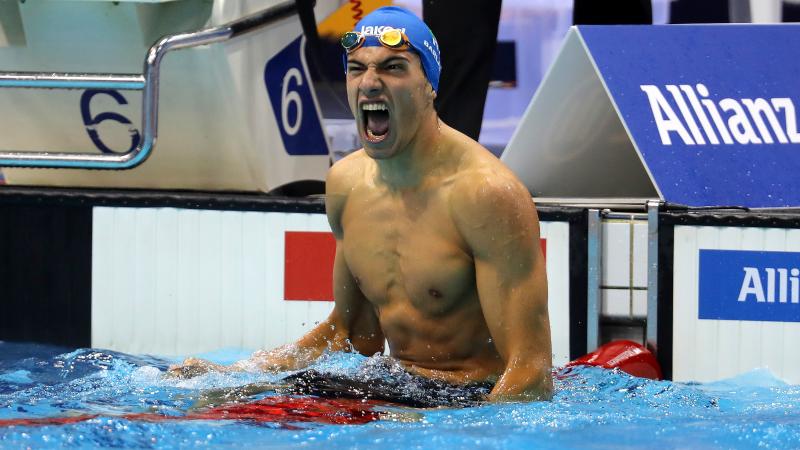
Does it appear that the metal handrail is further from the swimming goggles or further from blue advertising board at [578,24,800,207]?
the swimming goggles

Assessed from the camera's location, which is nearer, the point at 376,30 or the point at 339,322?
the point at 376,30

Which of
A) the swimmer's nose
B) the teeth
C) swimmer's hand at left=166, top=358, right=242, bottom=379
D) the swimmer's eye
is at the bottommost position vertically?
swimmer's hand at left=166, top=358, right=242, bottom=379

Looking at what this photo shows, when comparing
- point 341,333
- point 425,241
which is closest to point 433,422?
point 425,241

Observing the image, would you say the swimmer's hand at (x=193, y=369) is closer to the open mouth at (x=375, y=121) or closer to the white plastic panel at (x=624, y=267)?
the open mouth at (x=375, y=121)


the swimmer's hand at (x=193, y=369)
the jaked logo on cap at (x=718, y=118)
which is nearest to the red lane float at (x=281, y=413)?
the swimmer's hand at (x=193, y=369)

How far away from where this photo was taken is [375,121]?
→ 10.8 feet

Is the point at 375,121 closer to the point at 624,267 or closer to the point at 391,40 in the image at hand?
the point at 391,40

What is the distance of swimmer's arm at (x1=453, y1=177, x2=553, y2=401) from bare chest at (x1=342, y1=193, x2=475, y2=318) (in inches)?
5.0

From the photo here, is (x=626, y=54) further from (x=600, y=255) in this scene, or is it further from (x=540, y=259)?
(x=540, y=259)

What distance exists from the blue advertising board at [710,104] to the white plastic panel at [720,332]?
0.62 feet

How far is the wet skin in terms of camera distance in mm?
3242

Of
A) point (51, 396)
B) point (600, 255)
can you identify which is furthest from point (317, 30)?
point (51, 396)

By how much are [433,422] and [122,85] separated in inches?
88.1

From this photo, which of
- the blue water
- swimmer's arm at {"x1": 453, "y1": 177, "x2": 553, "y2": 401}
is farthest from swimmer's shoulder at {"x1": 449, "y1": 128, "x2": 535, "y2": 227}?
the blue water
